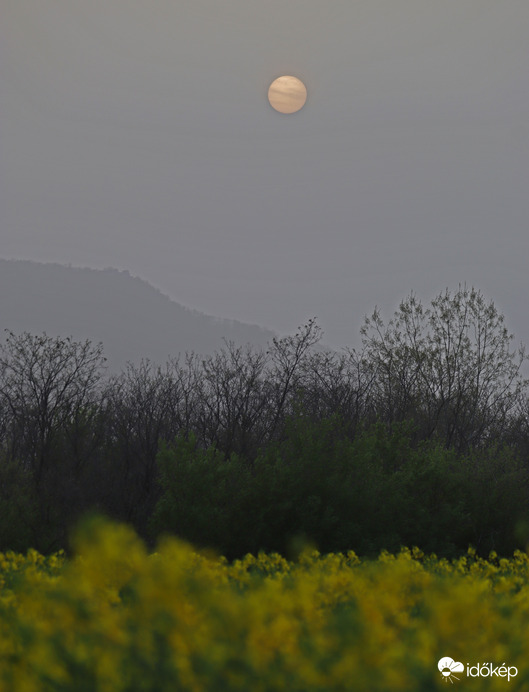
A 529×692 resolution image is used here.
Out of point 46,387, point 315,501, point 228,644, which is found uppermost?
point 46,387

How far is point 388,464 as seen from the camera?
20094 mm

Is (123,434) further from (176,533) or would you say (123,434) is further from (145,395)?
(176,533)

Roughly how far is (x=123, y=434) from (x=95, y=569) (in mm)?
27212

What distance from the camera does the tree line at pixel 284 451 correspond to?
670 inches
